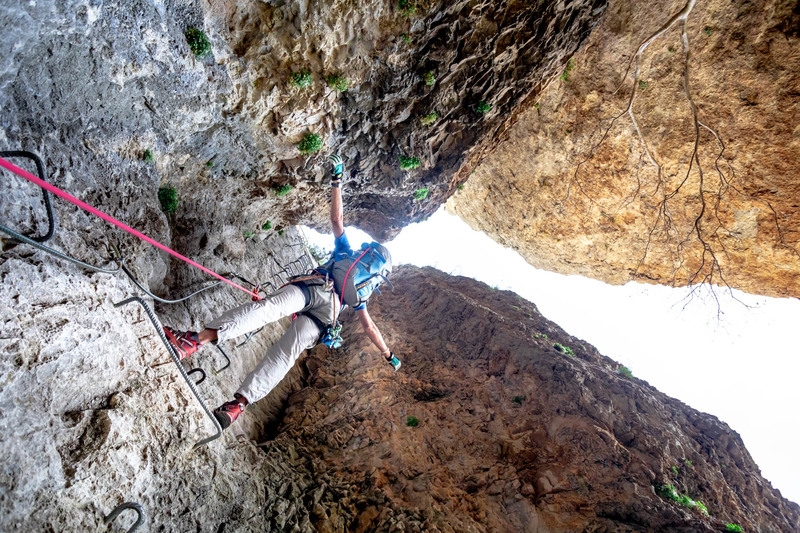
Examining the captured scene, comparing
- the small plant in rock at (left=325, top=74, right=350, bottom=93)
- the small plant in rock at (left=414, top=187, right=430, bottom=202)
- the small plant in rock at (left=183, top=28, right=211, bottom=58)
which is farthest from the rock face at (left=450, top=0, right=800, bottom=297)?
the small plant in rock at (left=183, top=28, right=211, bottom=58)

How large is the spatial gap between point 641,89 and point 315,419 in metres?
10.5


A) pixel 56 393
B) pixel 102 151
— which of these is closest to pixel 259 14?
pixel 102 151

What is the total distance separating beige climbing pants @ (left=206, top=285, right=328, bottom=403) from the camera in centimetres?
466

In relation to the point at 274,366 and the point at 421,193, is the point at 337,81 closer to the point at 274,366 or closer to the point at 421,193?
the point at 421,193

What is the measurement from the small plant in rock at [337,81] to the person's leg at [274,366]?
3704 millimetres

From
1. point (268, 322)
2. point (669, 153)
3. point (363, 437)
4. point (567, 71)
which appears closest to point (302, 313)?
point (268, 322)

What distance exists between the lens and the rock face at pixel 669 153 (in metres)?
7.46

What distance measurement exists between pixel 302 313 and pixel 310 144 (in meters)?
2.98

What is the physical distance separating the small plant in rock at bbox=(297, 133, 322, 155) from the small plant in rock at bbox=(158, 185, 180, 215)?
2.16m

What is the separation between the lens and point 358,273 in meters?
6.27

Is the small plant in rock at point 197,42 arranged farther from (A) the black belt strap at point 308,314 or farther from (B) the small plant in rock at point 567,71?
(B) the small plant in rock at point 567,71

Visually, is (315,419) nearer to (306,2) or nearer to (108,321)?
(108,321)

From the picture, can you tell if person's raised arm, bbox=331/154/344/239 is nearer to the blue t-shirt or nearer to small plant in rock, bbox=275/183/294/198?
the blue t-shirt

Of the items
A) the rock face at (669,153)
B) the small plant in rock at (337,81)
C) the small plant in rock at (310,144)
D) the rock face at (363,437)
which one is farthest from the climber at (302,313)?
the rock face at (669,153)
